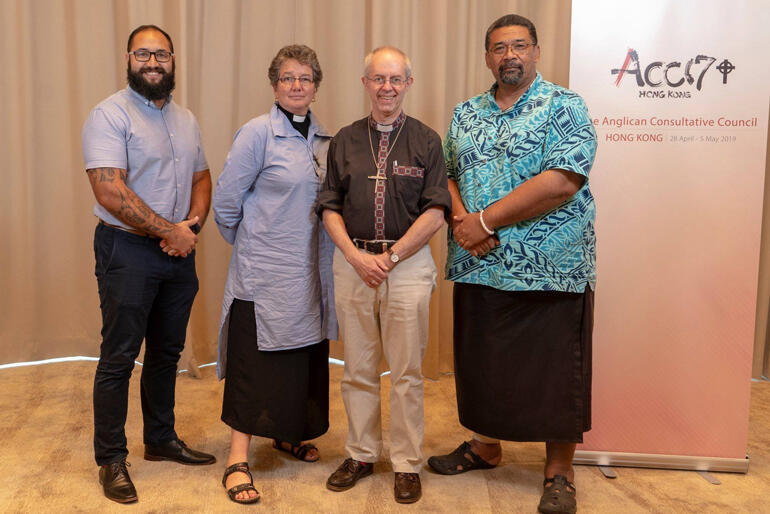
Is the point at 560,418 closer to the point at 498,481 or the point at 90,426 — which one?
the point at 498,481

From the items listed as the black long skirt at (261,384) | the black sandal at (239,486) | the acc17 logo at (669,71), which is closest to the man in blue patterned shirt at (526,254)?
the acc17 logo at (669,71)

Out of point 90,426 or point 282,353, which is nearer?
point 282,353

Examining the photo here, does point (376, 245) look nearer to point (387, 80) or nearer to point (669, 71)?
point (387, 80)

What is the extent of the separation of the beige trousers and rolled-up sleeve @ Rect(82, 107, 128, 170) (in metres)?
0.83

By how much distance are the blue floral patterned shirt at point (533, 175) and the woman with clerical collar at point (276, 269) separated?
0.58 metres

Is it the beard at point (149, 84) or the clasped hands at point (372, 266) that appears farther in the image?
the beard at point (149, 84)

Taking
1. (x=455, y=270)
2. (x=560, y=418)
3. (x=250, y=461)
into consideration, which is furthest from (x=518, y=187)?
(x=250, y=461)

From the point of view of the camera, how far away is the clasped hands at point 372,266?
7.88 ft

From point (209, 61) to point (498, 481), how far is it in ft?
9.39

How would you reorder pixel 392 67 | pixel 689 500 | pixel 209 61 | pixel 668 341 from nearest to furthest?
A: 1. pixel 392 67
2. pixel 689 500
3. pixel 668 341
4. pixel 209 61

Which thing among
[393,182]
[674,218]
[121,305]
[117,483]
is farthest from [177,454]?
[674,218]

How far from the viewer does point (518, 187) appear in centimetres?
244

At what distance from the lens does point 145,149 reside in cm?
253

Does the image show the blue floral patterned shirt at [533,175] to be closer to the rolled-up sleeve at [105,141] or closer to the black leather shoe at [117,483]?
the rolled-up sleeve at [105,141]
